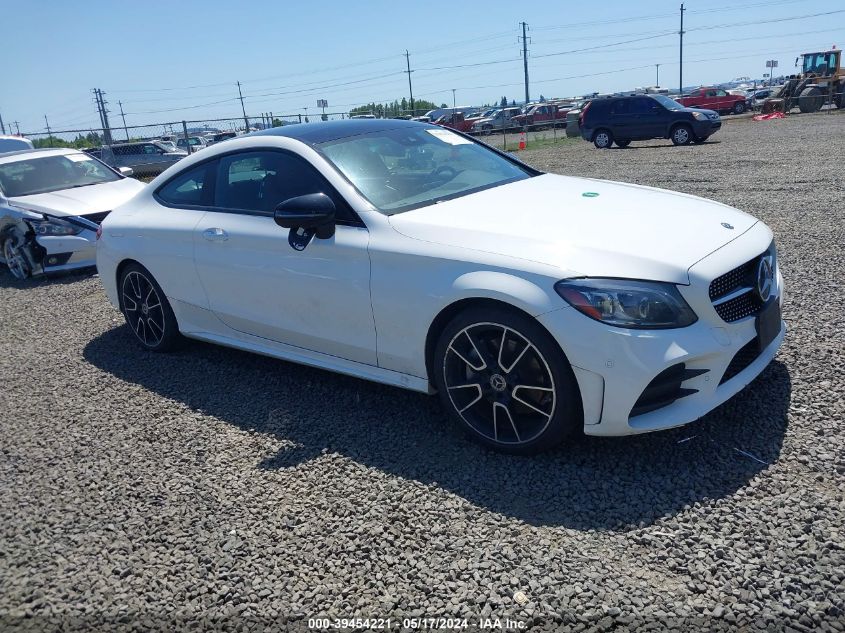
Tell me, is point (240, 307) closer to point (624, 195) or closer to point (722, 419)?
point (624, 195)

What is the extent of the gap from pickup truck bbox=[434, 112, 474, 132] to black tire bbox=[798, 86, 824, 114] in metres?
15.7

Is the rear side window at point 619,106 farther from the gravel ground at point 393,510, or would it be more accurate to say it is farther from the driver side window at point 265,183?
the driver side window at point 265,183

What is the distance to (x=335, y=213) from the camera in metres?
3.84

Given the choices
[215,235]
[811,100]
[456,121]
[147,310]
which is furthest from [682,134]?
[456,121]

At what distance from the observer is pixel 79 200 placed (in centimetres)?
857

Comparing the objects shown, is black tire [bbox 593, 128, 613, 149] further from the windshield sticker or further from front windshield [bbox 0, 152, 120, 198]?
the windshield sticker

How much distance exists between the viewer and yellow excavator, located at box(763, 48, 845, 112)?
30.4 metres

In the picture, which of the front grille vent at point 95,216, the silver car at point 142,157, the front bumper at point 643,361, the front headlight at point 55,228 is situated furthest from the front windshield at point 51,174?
the silver car at point 142,157

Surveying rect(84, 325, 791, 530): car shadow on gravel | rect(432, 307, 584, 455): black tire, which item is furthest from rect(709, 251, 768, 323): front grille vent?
rect(432, 307, 584, 455): black tire

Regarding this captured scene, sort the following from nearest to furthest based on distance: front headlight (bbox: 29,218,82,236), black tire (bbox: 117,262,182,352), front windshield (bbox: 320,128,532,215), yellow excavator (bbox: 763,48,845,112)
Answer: front windshield (bbox: 320,128,532,215) → black tire (bbox: 117,262,182,352) → front headlight (bbox: 29,218,82,236) → yellow excavator (bbox: 763,48,845,112)

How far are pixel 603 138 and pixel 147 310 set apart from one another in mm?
19258

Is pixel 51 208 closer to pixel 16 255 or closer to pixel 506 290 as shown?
pixel 16 255

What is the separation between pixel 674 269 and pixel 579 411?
0.77 m

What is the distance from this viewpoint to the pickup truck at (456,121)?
124 ft
